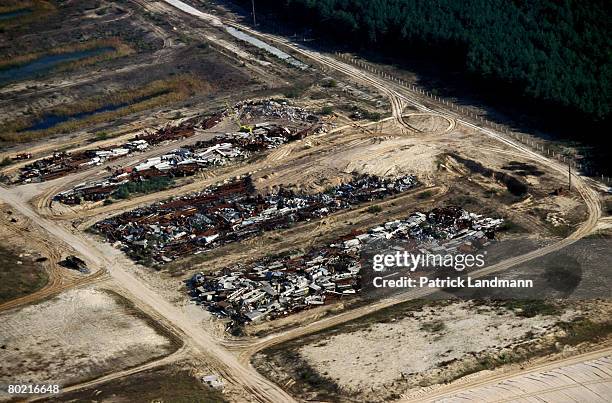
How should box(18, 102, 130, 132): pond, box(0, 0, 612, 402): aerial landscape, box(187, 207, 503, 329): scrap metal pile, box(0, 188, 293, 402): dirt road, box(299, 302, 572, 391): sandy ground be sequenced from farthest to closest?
box(18, 102, 130, 132): pond → box(187, 207, 503, 329): scrap metal pile → box(0, 0, 612, 402): aerial landscape → box(0, 188, 293, 402): dirt road → box(299, 302, 572, 391): sandy ground

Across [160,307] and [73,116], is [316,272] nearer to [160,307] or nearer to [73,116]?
[160,307]

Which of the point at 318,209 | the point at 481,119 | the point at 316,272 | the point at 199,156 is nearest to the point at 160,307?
the point at 316,272

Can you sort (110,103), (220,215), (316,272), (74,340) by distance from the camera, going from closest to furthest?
(74,340), (316,272), (220,215), (110,103)

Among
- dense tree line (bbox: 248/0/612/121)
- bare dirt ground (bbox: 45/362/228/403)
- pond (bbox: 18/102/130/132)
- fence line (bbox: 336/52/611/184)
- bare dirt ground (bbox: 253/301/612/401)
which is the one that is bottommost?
pond (bbox: 18/102/130/132)

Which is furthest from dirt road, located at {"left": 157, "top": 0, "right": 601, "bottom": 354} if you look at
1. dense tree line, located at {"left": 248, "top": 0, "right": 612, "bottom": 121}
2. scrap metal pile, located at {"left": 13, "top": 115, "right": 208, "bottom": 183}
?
scrap metal pile, located at {"left": 13, "top": 115, "right": 208, "bottom": 183}

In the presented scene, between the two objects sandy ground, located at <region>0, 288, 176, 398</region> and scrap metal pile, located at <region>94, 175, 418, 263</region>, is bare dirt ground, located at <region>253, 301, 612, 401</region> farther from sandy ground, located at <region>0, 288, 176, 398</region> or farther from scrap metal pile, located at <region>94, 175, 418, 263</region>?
scrap metal pile, located at <region>94, 175, 418, 263</region>

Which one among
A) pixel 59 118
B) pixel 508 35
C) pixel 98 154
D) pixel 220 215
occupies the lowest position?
pixel 59 118

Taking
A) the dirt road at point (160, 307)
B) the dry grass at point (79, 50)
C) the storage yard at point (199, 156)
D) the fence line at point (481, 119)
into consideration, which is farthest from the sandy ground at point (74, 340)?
the dry grass at point (79, 50)
